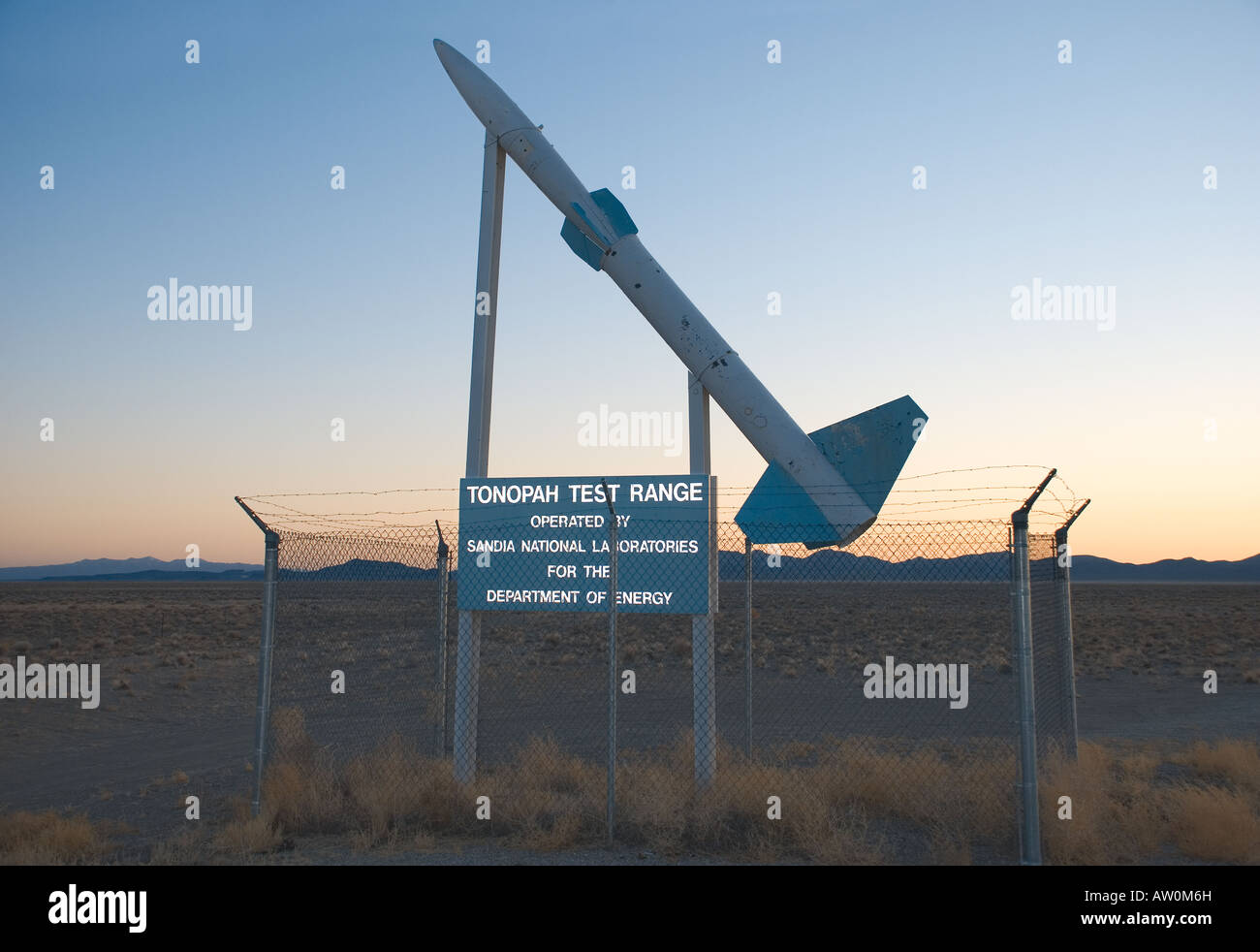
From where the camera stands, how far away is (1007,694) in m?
18.1

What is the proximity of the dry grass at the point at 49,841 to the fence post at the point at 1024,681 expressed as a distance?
22.3 feet

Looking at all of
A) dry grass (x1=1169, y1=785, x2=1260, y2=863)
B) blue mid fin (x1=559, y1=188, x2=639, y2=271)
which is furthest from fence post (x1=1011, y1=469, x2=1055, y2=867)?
blue mid fin (x1=559, y1=188, x2=639, y2=271)

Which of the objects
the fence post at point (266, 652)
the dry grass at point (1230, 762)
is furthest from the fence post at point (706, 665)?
the dry grass at point (1230, 762)

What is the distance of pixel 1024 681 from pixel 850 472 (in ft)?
14.9

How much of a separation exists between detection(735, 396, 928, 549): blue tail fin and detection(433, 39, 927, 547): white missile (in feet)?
0.04

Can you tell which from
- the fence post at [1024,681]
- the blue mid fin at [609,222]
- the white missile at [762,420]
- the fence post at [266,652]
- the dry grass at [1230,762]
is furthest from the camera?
the blue mid fin at [609,222]

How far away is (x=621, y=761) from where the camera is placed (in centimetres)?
1042

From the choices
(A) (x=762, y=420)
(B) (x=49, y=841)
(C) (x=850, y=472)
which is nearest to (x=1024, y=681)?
(C) (x=850, y=472)

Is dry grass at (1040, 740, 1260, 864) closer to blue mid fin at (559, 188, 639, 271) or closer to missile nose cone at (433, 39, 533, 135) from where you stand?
blue mid fin at (559, 188, 639, 271)

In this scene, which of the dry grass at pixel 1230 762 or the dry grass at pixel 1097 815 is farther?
the dry grass at pixel 1230 762

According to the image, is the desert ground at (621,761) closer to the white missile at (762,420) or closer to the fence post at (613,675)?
the fence post at (613,675)

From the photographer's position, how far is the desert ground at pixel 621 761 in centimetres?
721

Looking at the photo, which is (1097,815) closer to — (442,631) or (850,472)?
(850,472)
